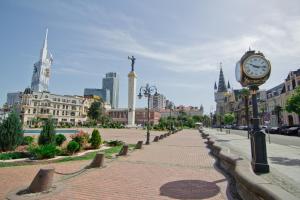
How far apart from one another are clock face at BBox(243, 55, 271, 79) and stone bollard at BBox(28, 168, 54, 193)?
22.5 feet

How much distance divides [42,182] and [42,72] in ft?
625

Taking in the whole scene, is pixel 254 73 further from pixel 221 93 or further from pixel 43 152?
pixel 221 93

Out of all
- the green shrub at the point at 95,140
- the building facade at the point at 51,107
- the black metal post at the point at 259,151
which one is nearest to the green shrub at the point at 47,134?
the green shrub at the point at 95,140

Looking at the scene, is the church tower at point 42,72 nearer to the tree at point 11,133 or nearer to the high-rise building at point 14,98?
the high-rise building at point 14,98

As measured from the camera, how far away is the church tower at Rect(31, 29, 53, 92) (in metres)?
172

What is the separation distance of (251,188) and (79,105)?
356 ft

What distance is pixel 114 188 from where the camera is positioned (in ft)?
21.2

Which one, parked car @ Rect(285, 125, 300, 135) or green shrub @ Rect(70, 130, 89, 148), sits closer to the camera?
green shrub @ Rect(70, 130, 89, 148)

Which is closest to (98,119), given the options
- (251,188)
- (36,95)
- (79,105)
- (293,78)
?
(79,105)

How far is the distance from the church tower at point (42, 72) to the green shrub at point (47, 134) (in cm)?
17293

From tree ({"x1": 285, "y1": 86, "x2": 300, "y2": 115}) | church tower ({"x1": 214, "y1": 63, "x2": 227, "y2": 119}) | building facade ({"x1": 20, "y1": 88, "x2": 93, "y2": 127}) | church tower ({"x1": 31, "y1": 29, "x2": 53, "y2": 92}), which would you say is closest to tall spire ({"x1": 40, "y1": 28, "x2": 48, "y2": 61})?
church tower ({"x1": 31, "y1": 29, "x2": 53, "y2": 92})

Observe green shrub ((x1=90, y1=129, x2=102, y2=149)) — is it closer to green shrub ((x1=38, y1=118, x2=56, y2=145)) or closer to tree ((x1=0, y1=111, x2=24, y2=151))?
green shrub ((x1=38, y1=118, x2=56, y2=145))

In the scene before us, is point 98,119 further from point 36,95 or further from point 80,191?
point 80,191

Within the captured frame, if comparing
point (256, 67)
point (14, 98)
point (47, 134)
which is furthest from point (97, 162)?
point (14, 98)
